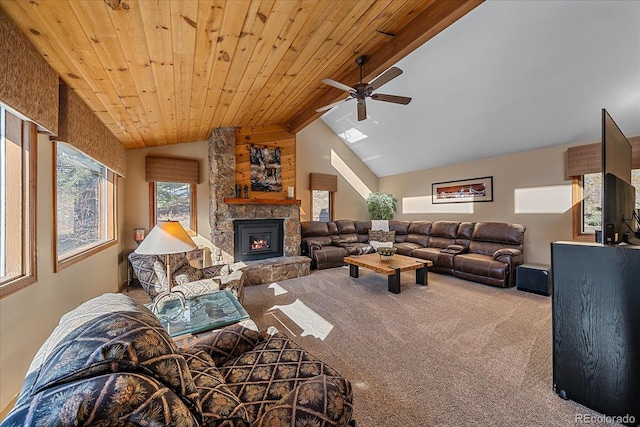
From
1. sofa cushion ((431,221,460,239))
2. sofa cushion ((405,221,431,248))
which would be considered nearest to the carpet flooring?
sofa cushion ((431,221,460,239))

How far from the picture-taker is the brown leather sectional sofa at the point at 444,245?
4.44 meters

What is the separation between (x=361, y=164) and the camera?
311 inches

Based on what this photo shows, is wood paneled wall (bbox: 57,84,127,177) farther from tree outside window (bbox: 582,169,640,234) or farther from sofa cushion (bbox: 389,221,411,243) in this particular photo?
tree outside window (bbox: 582,169,640,234)

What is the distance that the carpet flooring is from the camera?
172cm

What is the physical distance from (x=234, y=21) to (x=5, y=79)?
53.3 inches

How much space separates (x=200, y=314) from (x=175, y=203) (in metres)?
3.55

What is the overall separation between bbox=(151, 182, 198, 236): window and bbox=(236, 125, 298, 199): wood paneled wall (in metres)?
1.00

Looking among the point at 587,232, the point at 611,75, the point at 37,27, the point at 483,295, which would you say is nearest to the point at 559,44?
the point at 611,75

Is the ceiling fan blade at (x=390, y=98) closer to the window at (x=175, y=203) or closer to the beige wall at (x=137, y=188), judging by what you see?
the beige wall at (x=137, y=188)

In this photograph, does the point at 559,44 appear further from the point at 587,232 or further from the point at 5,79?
the point at 5,79

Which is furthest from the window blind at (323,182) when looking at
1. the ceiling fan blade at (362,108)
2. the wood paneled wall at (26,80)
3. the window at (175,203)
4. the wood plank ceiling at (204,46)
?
the wood paneled wall at (26,80)

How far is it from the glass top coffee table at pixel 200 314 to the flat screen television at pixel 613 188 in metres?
2.47

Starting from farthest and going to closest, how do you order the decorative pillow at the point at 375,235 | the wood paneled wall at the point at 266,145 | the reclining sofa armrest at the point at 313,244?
the decorative pillow at the point at 375,235 → the reclining sofa armrest at the point at 313,244 → the wood paneled wall at the point at 266,145

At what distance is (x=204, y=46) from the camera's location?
2107 millimetres
